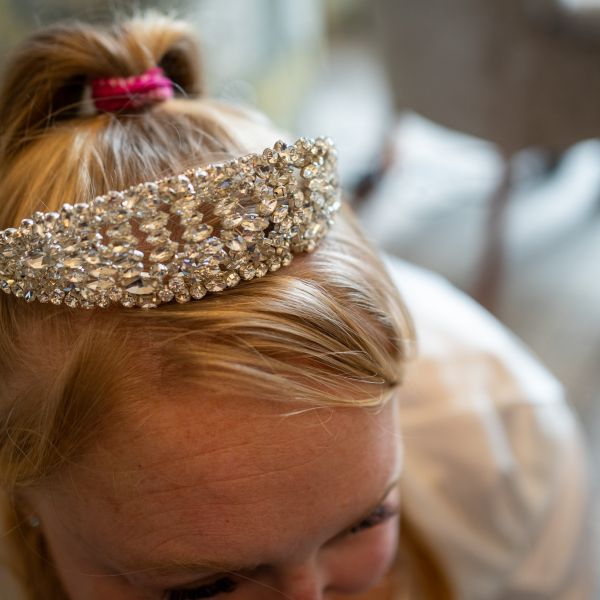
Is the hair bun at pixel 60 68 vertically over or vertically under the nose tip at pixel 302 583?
over

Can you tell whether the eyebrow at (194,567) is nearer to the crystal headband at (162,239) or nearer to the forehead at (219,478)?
the forehead at (219,478)

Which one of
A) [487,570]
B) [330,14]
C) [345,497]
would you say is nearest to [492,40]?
[487,570]

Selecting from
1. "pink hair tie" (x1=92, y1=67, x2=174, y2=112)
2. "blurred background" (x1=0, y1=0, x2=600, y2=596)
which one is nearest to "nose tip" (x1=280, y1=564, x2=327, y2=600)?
"pink hair tie" (x1=92, y1=67, x2=174, y2=112)

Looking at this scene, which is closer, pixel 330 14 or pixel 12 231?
pixel 12 231

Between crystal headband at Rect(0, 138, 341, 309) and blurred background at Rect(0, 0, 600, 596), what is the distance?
1.61 feet

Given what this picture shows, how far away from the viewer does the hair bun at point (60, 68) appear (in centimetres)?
69

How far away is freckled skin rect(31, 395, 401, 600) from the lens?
544 mm

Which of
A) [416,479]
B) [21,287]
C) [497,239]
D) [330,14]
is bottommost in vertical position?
[497,239]

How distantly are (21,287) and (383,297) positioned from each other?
0.31 m

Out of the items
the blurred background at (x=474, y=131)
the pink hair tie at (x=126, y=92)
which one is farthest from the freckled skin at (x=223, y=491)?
the blurred background at (x=474, y=131)

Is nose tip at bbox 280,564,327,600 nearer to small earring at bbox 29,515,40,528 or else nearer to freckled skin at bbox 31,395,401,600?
freckled skin at bbox 31,395,401,600

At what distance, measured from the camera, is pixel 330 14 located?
3.56 metres

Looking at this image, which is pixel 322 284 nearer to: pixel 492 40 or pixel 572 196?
pixel 492 40

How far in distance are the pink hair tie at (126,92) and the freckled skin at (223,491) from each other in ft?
1.00
